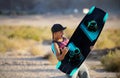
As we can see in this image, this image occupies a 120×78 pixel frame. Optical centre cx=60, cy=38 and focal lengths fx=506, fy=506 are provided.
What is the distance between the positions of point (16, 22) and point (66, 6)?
1597cm

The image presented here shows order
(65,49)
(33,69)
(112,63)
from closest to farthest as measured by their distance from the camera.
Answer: (65,49)
(33,69)
(112,63)

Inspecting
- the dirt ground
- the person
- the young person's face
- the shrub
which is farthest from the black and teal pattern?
the shrub

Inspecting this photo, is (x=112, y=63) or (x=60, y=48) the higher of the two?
(x=60, y=48)

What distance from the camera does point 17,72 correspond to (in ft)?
43.1

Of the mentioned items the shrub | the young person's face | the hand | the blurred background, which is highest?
the young person's face

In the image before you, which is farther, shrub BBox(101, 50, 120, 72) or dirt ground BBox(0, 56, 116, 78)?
shrub BBox(101, 50, 120, 72)

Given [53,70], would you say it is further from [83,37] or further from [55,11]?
[55,11]

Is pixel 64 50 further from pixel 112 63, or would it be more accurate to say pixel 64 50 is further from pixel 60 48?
pixel 112 63

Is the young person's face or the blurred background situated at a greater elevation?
the young person's face

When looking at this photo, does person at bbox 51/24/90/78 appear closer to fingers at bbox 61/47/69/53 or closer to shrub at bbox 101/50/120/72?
fingers at bbox 61/47/69/53

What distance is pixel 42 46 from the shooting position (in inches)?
→ 989

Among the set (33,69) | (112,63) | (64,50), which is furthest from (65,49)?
(112,63)

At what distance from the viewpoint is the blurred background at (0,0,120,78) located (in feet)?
44.7

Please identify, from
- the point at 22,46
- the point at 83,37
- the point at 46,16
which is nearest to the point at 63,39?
the point at 83,37
